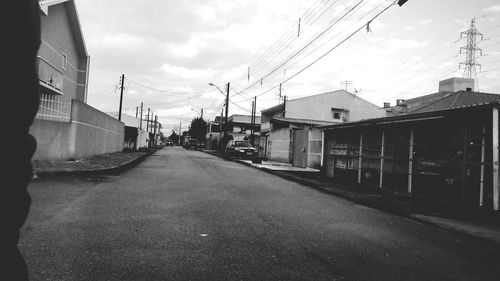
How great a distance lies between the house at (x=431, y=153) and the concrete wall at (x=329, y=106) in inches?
1039

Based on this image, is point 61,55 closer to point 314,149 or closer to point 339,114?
point 314,149

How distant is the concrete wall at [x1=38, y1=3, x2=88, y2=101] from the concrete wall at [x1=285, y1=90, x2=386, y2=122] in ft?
76.5

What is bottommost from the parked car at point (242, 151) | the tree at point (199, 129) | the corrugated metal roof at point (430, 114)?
the parked car at point (242, 151)

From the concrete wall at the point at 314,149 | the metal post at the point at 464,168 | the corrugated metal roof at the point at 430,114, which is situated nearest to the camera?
the corrugated metal roof at the point at 430,114

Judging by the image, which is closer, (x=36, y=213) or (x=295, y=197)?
(x=36, y=213)

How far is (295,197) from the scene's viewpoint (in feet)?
32.4

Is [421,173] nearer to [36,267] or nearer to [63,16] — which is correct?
[36,267]

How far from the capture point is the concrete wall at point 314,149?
2166 cm

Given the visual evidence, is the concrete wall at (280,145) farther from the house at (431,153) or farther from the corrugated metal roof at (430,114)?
the corrugated metal roof at (430,114)

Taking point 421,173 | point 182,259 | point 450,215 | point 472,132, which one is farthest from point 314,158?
point 182,259

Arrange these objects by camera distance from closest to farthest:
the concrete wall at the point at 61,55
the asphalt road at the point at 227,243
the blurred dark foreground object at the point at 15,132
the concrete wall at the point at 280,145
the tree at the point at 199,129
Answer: the blurred dark foreground object at the point at 15,132, the asphalt road at the point at 227,243, the concrete wall at the point at 61,55, the concrete wall at the point at 280,145, the tree at the point at 199,129

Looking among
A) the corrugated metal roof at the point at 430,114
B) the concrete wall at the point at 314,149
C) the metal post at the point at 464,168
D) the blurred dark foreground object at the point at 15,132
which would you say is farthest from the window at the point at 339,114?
the blurred dark foreground object at the point at 15,132

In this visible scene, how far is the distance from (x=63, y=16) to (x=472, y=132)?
82.8 feet

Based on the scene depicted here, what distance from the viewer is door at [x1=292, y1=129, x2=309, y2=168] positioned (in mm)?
23484
